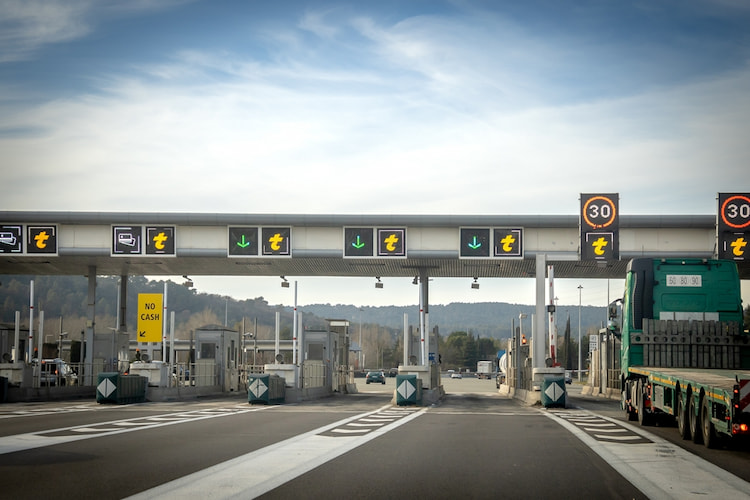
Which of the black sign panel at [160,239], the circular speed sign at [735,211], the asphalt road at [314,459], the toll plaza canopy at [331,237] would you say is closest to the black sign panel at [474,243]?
the toll plaza canopy at [331,237]

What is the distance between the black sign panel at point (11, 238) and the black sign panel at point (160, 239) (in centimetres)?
491

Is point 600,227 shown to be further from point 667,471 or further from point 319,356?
point 667,471

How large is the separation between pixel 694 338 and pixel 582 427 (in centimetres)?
315

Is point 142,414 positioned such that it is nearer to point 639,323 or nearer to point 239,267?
point 639,323

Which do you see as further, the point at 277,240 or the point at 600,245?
the point at 277,240

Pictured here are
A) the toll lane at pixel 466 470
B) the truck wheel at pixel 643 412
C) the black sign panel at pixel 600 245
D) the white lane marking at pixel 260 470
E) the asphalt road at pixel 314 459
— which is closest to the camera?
the white lane marking at pixel 260 470

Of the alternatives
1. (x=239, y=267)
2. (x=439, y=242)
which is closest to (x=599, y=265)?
(x=439, y=242)

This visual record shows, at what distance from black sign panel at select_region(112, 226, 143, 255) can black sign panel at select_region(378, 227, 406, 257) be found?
30.2 feet

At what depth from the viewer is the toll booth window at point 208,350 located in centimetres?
4297

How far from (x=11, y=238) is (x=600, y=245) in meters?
21.9

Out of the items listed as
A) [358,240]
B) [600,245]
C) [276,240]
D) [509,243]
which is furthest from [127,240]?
[600,245]

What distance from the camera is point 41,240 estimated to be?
117 feet

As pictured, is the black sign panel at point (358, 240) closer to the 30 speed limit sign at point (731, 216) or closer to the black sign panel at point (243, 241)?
the black sign panel at point (243, 241)

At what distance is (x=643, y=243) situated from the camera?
113 ft
